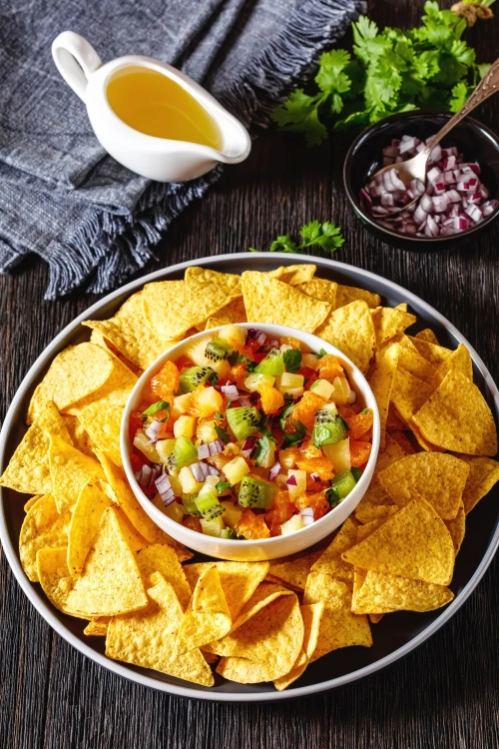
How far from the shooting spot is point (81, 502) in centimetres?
274

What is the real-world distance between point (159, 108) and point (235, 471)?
1.58m

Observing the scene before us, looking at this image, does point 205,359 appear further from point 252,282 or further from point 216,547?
point 216,547

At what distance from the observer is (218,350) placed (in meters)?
2.82

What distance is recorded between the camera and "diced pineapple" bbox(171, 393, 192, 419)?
2.76m

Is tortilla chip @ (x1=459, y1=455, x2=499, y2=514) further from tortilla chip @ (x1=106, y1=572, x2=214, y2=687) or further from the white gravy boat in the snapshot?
the white gravy boat

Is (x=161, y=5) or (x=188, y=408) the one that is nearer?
(x=188, y=408)

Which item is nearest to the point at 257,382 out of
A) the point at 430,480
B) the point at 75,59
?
the point at 430,480

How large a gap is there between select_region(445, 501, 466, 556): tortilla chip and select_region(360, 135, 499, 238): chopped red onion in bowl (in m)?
1.11

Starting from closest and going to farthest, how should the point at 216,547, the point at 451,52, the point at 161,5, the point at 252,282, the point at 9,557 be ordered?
the point at 216,547 < the point at 9,557 < the point at 252,282 < the point at 451,52 < the point at 161,5

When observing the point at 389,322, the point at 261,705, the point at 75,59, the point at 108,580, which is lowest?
the point at 261,705

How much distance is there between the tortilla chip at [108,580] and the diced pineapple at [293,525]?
1.51ft

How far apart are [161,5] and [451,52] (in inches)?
48.8

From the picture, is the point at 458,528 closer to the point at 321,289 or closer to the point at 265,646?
the point at 265,646

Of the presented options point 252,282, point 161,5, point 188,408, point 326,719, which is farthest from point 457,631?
point 161,5
